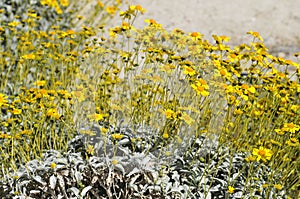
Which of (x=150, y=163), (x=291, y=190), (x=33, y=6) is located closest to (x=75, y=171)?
(x=150, y=163)

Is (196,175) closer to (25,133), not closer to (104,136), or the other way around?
(104,136)

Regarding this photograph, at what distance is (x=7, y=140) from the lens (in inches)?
113

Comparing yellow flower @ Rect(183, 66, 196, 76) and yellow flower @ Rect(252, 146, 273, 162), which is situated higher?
yellow flower @ Rect(183, 66, 196, 76)

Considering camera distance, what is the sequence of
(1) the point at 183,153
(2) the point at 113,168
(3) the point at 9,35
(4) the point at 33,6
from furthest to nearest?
1. (4) the point at 33,6
2. (3) the point at 9,35
3. (1) the point at 183,153
4. (2) the point at 113,168

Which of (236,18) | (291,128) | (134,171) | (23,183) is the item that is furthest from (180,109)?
(236,18)

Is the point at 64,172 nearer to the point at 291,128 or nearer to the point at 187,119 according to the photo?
the point at 187,119

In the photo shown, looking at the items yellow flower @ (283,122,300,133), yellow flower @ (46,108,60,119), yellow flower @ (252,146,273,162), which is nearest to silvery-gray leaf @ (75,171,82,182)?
yellow flower @ (46,108,60,119)

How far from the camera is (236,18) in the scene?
6.71 m

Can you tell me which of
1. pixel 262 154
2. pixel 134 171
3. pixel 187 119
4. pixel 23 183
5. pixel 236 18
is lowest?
pixel 23 183

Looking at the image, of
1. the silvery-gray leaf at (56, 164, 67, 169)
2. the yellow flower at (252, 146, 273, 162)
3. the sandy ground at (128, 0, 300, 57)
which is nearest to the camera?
the yellow flower at (252, 146, 273, 162)

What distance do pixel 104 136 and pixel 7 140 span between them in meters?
0.66

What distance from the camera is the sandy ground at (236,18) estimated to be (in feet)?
20.2

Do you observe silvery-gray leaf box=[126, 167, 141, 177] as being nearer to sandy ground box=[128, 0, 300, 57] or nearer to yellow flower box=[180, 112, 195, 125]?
yellow flower box=[180, 112, 195, 125]

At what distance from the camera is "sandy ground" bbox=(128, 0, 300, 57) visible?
6.17 meters
